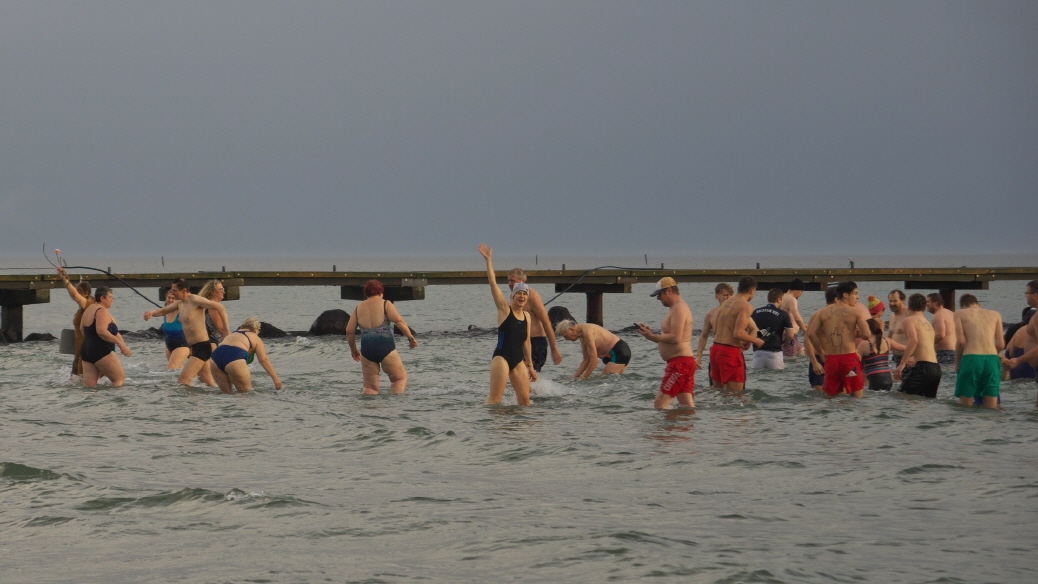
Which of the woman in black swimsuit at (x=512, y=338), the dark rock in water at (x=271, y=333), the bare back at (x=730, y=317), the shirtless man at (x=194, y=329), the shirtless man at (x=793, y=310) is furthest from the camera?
Answer: the dark rock in water at (x=271, y=333)

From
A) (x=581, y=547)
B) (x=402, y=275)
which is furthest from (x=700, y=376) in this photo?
(x=402, y=275)

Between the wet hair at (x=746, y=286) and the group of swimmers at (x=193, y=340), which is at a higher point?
the wet hair at (x=746, y=286)

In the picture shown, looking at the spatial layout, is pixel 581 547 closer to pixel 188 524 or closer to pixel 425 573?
pixel 425 573

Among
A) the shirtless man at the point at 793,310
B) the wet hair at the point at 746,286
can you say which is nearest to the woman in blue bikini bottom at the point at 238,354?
the wet hair at the point at 746,286

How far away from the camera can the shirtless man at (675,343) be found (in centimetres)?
1089

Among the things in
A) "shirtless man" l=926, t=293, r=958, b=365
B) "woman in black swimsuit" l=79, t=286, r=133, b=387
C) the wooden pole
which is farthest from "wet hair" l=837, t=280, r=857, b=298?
the wooden pole

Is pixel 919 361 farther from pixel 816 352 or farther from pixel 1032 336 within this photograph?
pixel 816 352

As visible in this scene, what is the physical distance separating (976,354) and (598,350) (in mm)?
5305

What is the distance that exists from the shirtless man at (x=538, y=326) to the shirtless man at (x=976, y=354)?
184 inches

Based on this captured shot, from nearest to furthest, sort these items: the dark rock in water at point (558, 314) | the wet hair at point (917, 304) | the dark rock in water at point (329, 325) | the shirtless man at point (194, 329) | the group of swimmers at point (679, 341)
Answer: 1. the group of swimmers at point (679, 341)
2. the wet hair at point (917, 304)
3. the shirtless man at point (194, 329)
4. the dark rock in water at point (558, 314)
5. the dark rock in water at point (329, 325)

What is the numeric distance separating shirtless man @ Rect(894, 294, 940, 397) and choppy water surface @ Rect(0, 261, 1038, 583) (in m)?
0.26

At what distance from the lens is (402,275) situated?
93.1ft

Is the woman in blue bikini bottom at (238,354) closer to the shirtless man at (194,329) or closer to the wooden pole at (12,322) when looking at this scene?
the shirtless man at (194,329)

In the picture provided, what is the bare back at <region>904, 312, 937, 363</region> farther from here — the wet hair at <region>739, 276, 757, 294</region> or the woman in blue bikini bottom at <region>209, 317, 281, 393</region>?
the woman in blue bikini bottom at <region>209, 317, 281, 393</region>
